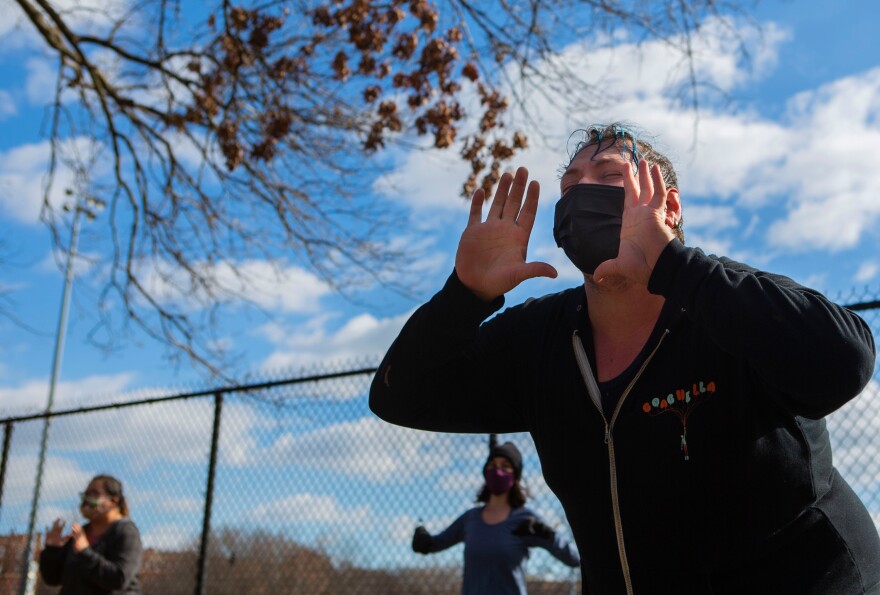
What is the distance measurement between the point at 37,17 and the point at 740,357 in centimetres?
753

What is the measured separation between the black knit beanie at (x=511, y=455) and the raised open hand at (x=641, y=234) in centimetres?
372

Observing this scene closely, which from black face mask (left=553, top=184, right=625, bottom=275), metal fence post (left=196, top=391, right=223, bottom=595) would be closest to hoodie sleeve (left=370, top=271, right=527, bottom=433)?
black face mask (left=553, top=184, right=625, bottom=275)

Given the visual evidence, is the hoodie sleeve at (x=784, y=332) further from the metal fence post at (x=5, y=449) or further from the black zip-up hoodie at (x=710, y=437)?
the metal fence post at (x=5, y=449)

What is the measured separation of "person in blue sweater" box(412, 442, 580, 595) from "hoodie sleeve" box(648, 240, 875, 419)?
3.65 m

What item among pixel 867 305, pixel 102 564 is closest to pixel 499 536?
pixel 867 305

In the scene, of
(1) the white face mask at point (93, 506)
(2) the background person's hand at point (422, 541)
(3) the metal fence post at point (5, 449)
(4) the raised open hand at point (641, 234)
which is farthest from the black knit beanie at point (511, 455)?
(3) the metal fence post at point (5, 449)

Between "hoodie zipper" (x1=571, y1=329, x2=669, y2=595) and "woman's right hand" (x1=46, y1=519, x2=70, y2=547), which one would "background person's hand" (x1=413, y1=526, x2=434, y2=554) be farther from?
"hoodie zipper" (x1=571, y1=329, x2=669, y2=595)

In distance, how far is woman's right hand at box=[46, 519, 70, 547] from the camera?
6117 mm

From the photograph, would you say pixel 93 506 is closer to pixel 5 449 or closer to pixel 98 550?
pixel 98 550

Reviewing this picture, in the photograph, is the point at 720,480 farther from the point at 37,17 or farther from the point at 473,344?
the point at 37,17

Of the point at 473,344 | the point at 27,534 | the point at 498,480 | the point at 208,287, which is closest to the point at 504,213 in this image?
the point at 473,344

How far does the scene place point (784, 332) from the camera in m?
1.65

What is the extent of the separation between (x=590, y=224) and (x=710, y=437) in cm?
55

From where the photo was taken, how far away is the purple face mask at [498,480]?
543 centimetres
